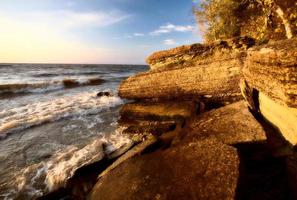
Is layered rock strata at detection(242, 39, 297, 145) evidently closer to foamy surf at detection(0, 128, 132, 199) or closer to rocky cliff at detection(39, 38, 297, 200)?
rocky cliff at detection(39, 38, 297, 200)

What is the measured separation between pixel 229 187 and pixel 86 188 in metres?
2.46

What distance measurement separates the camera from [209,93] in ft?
21.6

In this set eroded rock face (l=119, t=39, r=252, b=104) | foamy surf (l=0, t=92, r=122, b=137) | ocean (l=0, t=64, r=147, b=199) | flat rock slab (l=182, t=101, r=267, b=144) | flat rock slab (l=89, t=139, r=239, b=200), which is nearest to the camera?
flat rock slab (l=89, t=139, r=239, b=200)

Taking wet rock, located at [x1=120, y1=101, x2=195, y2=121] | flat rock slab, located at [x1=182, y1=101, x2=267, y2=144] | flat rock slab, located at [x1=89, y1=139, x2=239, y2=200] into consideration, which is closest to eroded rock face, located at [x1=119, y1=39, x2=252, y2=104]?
wet rock, located at [x1=120, y1=101, x2=195, y2=121]

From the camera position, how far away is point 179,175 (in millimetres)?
2658

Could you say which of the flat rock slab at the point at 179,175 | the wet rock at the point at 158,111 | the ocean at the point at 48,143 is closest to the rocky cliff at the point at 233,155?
the flat rock slab at the point at 179,175

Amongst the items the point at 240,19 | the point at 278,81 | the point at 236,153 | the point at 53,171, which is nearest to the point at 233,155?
the point at 236,153

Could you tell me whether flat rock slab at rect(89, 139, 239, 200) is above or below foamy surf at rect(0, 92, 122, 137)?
above

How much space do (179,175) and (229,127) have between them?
5.07 ft

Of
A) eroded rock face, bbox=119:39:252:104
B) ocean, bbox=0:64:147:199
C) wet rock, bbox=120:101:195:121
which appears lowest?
ocean, bbox=0:64:147:199

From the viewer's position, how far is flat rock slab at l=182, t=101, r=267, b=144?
3.21m

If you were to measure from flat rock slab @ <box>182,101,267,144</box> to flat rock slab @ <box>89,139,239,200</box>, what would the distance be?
1.20ft

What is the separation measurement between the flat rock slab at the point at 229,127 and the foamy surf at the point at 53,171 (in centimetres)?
166

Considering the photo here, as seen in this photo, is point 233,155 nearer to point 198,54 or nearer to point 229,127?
point 229,127
